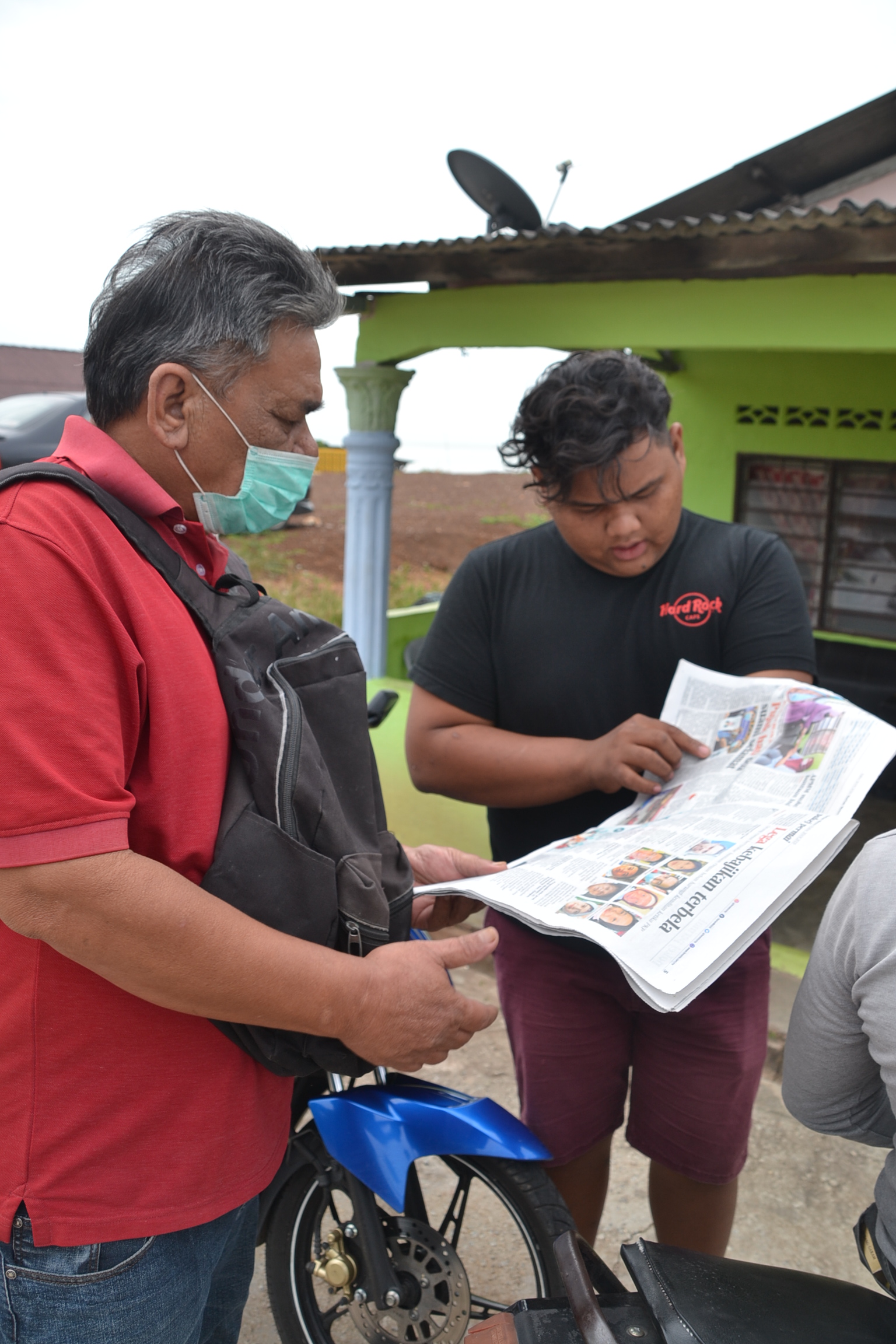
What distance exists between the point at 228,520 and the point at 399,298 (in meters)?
4.45

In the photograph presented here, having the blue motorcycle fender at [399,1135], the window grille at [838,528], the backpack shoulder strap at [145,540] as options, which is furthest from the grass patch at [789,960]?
the window grille at [838,528]

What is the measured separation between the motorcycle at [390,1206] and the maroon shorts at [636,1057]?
0.18m

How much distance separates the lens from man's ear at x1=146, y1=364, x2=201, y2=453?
3.54ft

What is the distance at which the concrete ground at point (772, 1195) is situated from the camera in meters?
2.40

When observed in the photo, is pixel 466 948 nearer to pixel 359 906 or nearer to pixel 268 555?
pixel 359 906

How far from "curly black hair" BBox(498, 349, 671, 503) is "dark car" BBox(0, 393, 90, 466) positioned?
7094 mm

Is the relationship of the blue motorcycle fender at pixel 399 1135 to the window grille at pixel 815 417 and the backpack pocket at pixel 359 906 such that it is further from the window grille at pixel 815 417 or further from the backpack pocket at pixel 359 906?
the window grille at pixel 815 417

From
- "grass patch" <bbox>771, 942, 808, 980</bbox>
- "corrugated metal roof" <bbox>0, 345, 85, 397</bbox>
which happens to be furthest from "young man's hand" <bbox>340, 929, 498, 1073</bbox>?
"corrugated metal roof" <bbox>0, 345, 85, 397</bbox>

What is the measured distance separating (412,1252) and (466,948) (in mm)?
835

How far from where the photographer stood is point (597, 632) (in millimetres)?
1855

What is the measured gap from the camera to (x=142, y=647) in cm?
99

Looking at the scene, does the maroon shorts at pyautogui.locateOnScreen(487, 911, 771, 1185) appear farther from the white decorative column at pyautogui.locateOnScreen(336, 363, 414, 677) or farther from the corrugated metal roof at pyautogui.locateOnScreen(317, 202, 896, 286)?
the white decorative column at pyautogui.locateOnScreen(336, 363, 414, 677)

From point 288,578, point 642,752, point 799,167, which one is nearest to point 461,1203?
point 642,752

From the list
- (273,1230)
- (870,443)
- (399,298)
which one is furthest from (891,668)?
(273,1230)
